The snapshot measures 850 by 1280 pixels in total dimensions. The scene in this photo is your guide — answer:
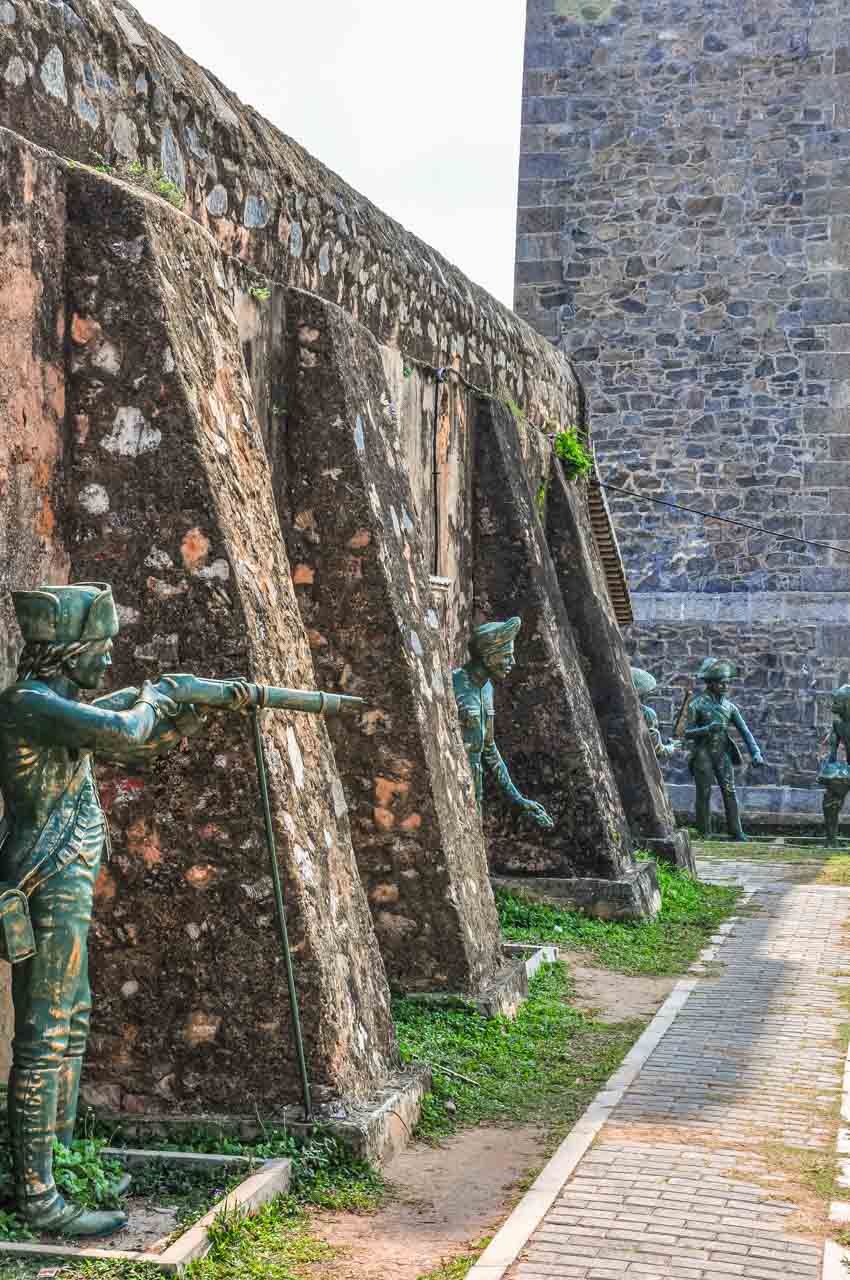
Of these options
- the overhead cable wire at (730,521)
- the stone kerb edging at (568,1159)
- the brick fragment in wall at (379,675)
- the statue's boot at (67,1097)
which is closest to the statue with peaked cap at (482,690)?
the brick fragment in wall at (379,675)

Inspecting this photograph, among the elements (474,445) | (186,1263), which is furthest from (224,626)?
(474,445)

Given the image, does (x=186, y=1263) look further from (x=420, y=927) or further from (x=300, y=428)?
(x=300, y=428)

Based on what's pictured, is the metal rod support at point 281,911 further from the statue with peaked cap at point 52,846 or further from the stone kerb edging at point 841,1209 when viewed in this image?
the stone kerb edging at point 841,1209

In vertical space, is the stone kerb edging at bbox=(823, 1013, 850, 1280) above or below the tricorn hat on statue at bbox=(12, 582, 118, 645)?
below

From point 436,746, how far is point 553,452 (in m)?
6.53

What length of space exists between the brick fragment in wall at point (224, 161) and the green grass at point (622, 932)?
143 inches

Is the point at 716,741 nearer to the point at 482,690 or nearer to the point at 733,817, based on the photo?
the point at 733,817

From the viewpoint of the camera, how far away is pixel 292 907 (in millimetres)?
5516

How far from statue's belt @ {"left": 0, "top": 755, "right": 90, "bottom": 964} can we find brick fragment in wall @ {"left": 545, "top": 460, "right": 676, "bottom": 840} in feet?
28.6

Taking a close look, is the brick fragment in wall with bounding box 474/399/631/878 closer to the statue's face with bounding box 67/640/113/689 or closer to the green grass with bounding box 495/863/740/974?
the green grass with bounding box 495/863/740/974

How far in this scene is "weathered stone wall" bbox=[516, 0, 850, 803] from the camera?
21.5 m

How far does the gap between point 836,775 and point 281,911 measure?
547 inches

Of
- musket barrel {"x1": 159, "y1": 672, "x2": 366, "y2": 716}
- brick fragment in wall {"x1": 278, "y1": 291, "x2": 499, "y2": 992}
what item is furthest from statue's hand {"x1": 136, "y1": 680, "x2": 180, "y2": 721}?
brick fragment in wall {"x1": 278, "y1": 291, "x2": 499, "y2": 992}

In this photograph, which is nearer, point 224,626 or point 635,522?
point 224,626
